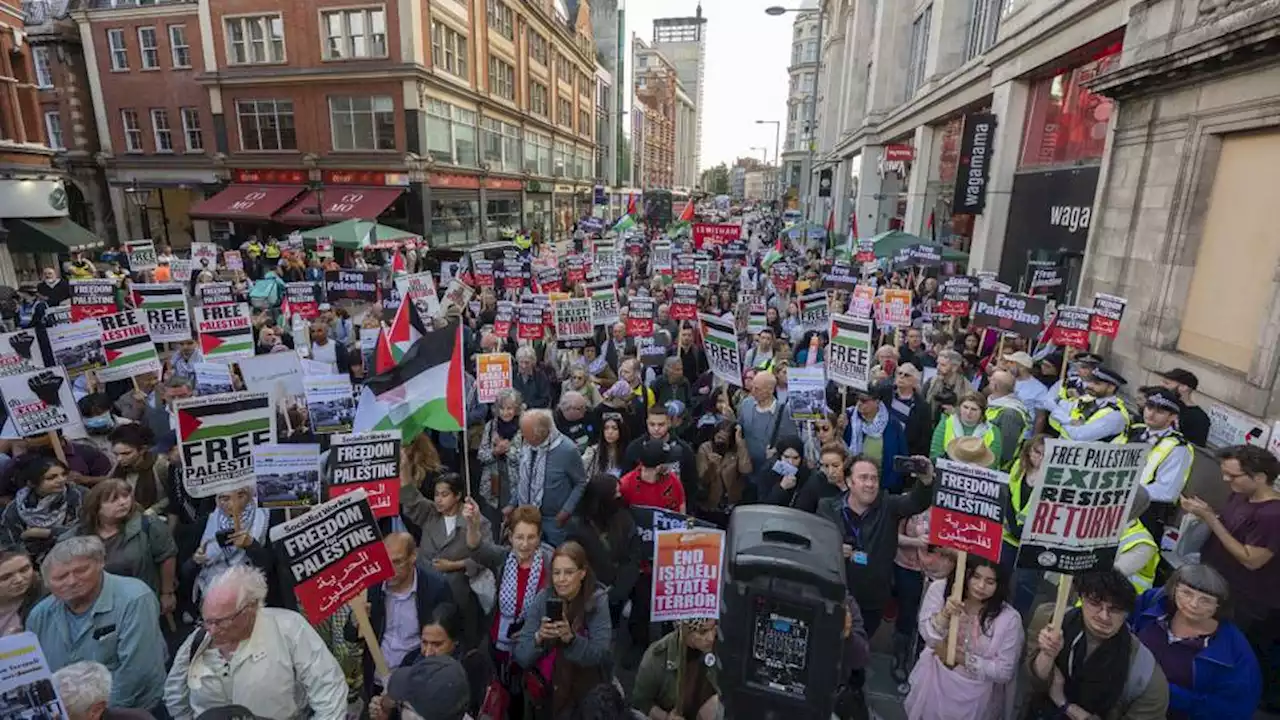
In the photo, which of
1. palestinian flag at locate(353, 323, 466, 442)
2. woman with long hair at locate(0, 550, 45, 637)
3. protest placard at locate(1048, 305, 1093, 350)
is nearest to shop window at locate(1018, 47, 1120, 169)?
protest placard at locate(1048, 305, 1093, 350)

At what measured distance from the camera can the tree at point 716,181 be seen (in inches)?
6826

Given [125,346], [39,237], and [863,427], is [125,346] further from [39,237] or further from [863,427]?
[39,237]

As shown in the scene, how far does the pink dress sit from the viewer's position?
11.2 feet

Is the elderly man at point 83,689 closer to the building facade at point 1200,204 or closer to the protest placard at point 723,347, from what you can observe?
the protest placard at point 723,347

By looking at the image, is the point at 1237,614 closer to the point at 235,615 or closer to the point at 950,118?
the point at 235,615

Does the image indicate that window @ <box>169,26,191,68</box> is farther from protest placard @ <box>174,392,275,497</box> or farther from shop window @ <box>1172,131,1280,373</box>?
shop window @ <box>1172,131,1280,373</box>

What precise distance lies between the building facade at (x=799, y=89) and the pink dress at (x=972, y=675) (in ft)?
256

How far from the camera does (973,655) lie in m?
3.47

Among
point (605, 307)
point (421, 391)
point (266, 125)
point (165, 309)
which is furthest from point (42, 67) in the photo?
point (421, 391)

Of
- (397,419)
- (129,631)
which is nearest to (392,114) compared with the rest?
(397,419)

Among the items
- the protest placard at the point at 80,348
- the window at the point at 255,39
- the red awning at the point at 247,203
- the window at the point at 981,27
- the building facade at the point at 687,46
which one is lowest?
the protest placard at the point at 80,348

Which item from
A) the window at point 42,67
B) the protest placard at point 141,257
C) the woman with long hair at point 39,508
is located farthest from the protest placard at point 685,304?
the window at point 42,67

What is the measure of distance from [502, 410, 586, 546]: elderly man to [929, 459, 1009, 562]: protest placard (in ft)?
8.73

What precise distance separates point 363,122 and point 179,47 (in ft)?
31.3
